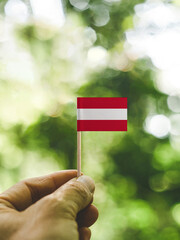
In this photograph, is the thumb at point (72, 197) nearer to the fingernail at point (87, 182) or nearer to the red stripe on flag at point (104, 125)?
the fingernail at point (87, 182)

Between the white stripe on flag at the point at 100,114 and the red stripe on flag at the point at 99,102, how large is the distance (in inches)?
0.8

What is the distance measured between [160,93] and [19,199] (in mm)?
2330

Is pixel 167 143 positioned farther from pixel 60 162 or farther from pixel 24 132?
pixel 24 132

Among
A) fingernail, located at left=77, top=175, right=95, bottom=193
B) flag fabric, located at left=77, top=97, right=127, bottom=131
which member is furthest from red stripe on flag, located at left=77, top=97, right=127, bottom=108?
fingernail, located at left=77, top=175, right=95, bottom=193

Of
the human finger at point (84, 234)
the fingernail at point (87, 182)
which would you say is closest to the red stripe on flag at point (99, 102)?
the fingernail at point (87, 182)

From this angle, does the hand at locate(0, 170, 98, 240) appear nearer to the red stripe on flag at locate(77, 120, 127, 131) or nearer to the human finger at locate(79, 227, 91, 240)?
the human finger at locate(79, 227, 91, 240)

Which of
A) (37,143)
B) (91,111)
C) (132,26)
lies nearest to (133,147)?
(37,143)

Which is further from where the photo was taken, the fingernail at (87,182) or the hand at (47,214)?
the fingernail at (87,182)

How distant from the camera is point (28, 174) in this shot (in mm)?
2832

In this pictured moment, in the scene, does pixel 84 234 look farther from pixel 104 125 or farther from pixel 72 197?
pixel 104 125

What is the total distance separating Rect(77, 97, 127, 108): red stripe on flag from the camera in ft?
3.91

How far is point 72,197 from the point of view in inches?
37.7

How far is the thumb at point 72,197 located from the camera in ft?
2.88

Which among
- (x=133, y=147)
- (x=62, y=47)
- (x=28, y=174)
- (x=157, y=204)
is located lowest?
(x=157, y=204)
